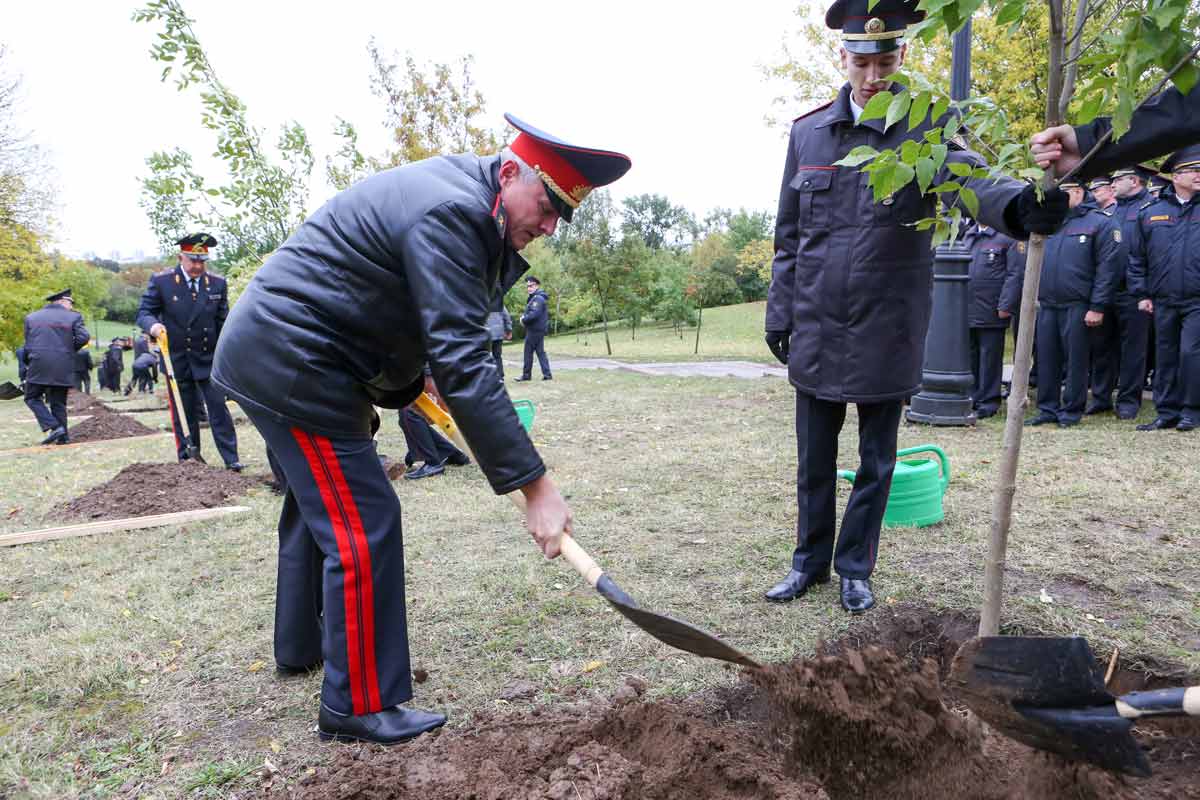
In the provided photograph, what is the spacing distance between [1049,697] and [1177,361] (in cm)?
724

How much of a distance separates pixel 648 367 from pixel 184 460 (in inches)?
510

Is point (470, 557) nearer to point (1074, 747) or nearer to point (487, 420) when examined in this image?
point (487, 420)

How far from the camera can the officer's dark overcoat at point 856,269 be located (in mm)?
3197

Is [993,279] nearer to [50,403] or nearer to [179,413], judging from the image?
[179,413]

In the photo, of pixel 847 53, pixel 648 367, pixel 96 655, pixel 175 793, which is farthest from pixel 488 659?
pixel 648 367

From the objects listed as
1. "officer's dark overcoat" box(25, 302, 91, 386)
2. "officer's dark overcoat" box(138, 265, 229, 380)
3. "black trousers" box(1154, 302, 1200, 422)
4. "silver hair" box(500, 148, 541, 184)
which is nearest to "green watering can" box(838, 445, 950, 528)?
"silver hair" box(500, 148, 541, 184)

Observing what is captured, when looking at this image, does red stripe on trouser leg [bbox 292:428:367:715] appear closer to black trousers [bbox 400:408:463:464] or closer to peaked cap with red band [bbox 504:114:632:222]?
peaked cap with red band [bbox 504:114:632:222]

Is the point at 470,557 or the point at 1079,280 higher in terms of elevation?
the point at 1079,280

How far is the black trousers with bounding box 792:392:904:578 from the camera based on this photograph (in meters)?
3.37

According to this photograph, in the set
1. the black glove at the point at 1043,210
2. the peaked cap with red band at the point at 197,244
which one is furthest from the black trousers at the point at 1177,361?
the peaked cap with red band at the point at 197,244

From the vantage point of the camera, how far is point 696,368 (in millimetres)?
18312

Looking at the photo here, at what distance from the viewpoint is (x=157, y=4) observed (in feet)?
19.5

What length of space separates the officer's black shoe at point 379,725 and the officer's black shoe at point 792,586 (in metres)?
1.61

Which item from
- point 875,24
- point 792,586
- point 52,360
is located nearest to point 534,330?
point 52,360
